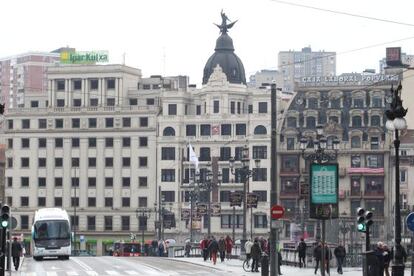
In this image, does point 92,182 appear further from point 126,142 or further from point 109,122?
point 109,122

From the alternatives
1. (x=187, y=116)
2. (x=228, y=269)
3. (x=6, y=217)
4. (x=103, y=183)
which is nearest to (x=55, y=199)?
(x=103, y=183)

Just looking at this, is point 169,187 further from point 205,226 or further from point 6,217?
point 6,217

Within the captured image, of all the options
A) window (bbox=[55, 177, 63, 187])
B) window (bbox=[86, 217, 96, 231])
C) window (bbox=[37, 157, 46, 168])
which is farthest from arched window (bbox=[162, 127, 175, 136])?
window (bbox=[37, 157, 46, 168])

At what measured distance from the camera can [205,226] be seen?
431 ft

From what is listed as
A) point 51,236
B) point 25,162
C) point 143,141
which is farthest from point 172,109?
point 51,236

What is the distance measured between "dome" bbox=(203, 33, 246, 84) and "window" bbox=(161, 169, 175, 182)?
34.3ft

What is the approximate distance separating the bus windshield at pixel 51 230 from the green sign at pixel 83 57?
67.5 m

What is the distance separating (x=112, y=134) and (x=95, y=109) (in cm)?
322

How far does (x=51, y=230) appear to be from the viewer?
246 ft

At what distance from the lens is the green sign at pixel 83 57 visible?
466ft

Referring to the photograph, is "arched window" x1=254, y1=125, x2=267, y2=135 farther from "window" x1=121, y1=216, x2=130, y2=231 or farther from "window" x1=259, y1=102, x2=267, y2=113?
"window" x1=121, y1=216, x2=130, y2=231

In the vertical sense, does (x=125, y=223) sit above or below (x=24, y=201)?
below

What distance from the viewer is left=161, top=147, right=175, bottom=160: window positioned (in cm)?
13588

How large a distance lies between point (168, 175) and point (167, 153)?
244cm
